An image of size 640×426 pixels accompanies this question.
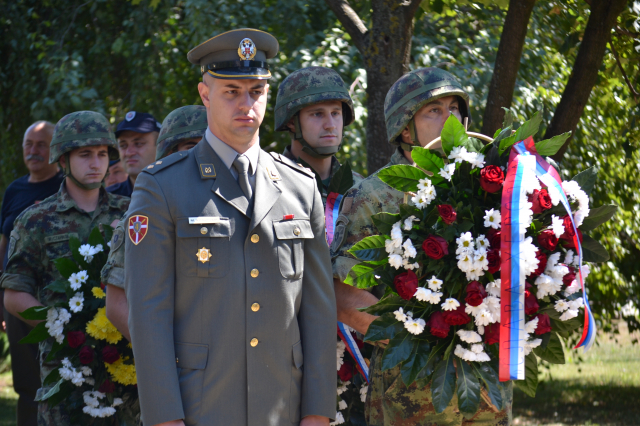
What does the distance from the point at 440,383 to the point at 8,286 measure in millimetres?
2662

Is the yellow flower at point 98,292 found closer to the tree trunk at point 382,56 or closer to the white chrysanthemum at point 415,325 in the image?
the tree trunk at point 382,56

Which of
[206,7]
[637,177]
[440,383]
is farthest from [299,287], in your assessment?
[637,177]

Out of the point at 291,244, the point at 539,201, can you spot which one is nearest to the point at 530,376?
the point at 539,201

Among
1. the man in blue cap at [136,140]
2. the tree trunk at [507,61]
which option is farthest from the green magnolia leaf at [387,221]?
the man in blue cap at [136,140]

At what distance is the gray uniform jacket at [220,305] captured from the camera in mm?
2344

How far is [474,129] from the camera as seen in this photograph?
21.8ft

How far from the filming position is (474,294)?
245 centimetres

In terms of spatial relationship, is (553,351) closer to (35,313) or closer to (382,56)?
(382,56)

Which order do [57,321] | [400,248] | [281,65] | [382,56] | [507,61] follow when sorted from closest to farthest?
[400,248] < [57,321] < [507,61] < [382,56] < [281,65]

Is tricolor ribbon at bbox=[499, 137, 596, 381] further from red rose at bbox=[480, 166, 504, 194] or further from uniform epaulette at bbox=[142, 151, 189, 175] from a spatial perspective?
uniform epaulette at bbox=[142, 151, 189, 175]

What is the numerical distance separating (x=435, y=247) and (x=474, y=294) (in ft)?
0.66

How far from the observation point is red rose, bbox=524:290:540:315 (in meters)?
2.45

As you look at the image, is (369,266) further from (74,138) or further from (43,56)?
(43,56)

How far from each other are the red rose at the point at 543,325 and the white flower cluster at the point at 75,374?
2.36 m
